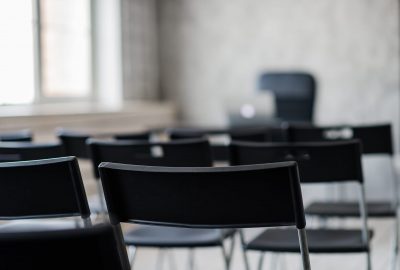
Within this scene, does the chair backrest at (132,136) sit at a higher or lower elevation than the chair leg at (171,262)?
higher

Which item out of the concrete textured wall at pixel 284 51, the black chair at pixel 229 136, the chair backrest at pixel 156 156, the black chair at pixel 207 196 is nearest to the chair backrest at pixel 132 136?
the black chair at pixel 229 136

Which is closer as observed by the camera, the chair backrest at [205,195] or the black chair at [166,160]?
the chair backrest at [205,195]

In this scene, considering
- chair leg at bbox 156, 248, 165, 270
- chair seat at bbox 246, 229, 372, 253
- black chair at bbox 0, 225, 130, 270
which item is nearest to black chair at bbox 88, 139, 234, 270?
chair seat at bbox 246, 229, 372, 253

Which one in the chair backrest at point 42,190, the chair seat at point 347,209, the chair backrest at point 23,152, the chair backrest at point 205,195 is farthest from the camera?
the chair seat at point 347,209

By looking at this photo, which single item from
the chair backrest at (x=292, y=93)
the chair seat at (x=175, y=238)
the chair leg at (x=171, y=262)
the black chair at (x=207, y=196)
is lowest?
the chair leg at (x=171, y=262)

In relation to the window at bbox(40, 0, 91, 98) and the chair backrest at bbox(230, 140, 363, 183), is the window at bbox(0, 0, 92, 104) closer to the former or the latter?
the window at bbox(40, 0, 91, 98)

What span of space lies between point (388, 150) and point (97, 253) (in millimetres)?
2712

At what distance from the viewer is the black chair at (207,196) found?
177 cm

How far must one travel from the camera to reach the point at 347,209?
11.6 ft

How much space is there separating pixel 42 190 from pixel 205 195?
488 millimetres

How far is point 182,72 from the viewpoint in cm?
759

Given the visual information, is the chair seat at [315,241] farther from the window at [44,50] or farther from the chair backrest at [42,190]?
the window at [44,50]

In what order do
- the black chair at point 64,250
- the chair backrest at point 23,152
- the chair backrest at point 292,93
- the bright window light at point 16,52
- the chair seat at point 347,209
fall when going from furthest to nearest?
the chair backrest at point 292,93 < the bright window light at point 16,52 < the chair seat at point 347,209 < the chair backrest at point 23,152 < the black chair at point 64,250

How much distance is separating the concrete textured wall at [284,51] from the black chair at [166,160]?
13.2 feet
